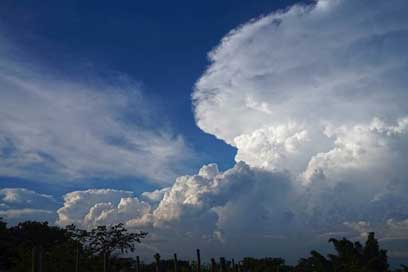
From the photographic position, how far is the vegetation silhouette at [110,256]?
25391mm

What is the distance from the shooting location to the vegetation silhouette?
83.3 ft

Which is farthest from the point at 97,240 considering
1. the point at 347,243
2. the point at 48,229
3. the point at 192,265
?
the point at 347,243

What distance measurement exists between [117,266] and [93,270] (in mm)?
5909

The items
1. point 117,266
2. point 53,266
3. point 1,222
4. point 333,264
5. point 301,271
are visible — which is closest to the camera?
point 53,266

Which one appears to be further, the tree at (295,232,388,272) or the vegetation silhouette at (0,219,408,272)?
the tree at (295,232,388,272)

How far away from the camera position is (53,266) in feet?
78.4

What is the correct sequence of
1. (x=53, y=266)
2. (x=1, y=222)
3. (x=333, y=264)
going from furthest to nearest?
(x=1, y=222) → (x=333, y=264) → (x=53, y=266)

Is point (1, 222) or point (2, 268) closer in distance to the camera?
point (2, 268)

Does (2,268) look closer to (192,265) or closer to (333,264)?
(192,265)

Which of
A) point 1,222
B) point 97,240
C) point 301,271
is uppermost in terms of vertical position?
point 1,222

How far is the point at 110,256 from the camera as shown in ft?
102

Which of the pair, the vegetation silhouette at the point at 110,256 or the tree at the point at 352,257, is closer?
the vegetation silhouette at the point at 110,256

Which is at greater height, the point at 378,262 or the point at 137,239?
the point at 137,239

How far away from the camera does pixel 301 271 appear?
128ft
